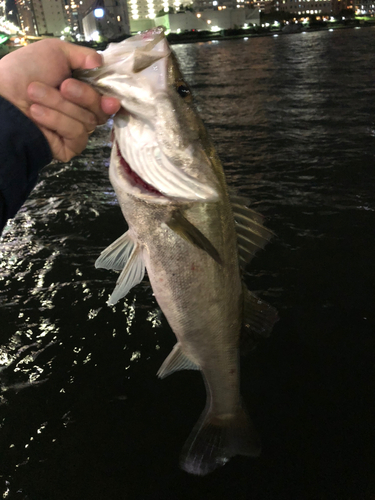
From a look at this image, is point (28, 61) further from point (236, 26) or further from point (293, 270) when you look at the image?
point (236, 26)

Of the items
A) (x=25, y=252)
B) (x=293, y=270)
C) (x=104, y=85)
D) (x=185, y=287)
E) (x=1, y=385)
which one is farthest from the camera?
(x=25, y=252)

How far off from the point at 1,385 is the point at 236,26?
363 feet

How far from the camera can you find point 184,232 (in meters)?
1.73

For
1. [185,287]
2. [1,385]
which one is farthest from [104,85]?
[1,385]

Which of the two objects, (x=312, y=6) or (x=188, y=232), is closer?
(x=188, y=232)

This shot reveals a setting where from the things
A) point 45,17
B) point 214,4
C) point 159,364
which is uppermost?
point 45,17

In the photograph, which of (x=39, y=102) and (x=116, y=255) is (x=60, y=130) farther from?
(x=116, y=255)

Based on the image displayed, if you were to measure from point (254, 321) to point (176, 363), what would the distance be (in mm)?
536

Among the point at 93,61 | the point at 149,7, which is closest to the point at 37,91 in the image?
the point at 93,61

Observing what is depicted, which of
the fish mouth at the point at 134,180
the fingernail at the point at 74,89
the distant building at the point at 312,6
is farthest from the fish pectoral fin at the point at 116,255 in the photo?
the distant building at the point at 312,6

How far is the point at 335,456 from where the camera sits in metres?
2.72

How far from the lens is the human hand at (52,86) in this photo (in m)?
1.56

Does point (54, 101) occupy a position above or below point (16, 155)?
above

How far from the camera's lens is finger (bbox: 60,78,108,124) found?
1.54 metres
